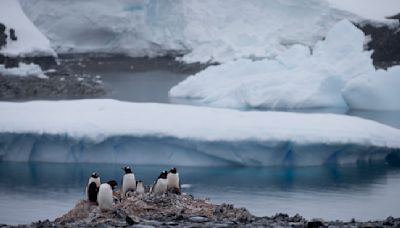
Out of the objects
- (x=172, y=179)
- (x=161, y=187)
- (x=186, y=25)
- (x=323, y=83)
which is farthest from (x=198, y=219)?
(x=186, y=25)

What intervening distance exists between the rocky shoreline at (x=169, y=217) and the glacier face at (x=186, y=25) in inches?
571

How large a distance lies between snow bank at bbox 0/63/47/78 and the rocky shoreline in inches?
512

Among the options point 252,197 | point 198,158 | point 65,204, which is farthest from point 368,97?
point 65,204

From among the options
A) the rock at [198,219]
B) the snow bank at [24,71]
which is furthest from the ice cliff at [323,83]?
the rock at [198,219]

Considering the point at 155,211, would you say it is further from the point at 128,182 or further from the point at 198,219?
the point at 128,182

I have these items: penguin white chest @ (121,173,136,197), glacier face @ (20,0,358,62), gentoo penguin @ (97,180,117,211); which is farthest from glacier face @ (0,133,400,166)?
glacier face @ (20,0,358,62)

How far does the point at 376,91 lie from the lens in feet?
51.9

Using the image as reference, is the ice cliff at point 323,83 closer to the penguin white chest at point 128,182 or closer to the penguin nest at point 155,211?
the penguin white chest at point 128,182

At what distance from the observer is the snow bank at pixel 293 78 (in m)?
16.0

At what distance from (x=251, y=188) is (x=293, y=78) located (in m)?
6.69

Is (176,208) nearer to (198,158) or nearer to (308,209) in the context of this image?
(308,209)

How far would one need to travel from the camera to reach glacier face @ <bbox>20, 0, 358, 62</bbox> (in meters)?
22.2

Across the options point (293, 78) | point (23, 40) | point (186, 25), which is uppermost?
point (186, 25)

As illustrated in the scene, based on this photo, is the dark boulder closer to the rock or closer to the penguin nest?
the penguin nest
